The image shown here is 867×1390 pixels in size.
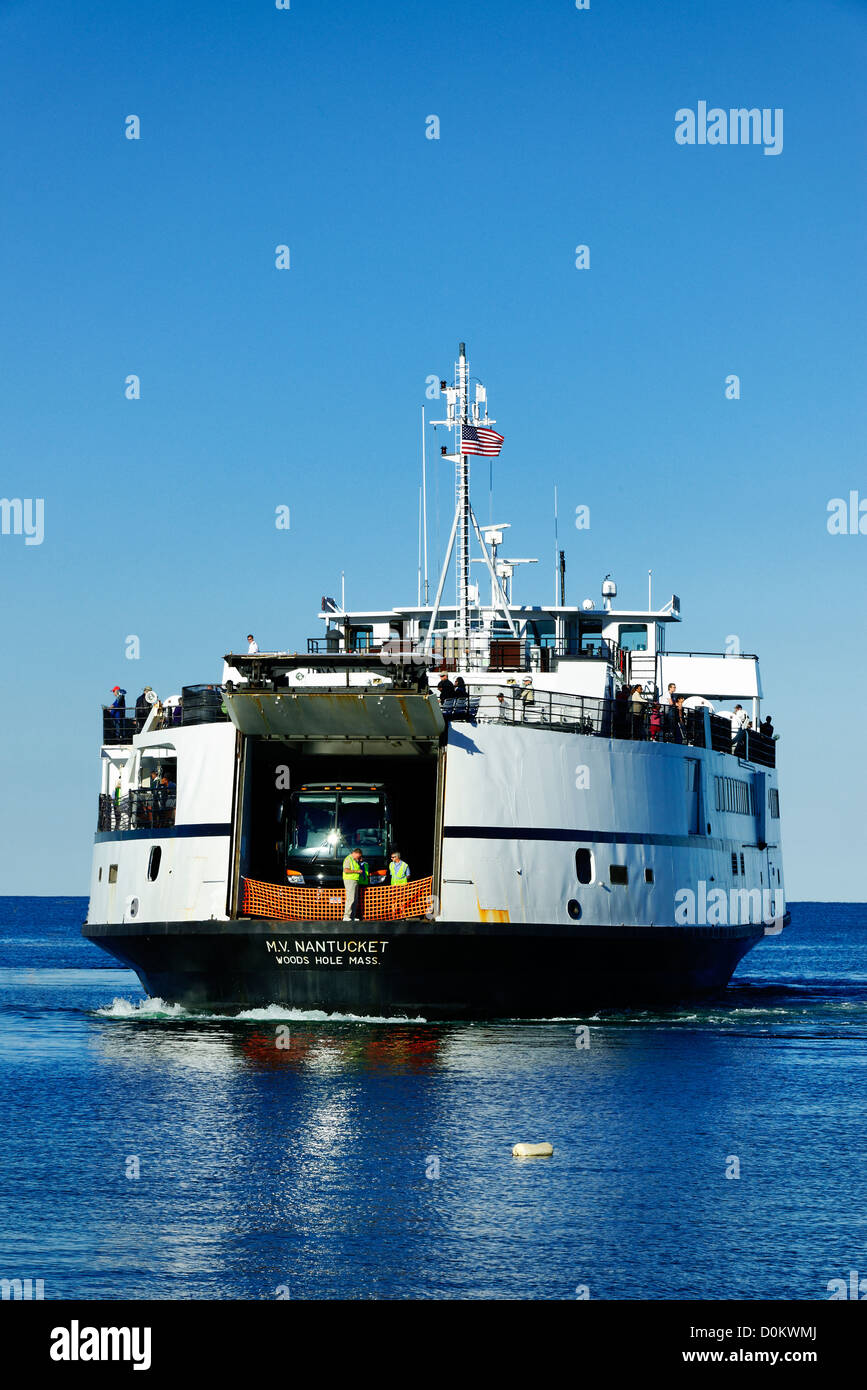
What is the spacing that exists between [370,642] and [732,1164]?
26654 mm

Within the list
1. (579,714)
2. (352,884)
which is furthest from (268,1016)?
(579,714)

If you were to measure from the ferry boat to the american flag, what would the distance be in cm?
504

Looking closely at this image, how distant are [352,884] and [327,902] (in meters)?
0.99

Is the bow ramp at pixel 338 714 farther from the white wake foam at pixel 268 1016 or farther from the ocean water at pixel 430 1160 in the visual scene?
the ocean water at pixel 430 1160

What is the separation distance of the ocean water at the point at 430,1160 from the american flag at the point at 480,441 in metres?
13.7

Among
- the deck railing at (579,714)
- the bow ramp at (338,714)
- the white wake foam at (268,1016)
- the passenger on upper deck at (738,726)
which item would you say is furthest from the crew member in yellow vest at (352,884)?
the passenger on upper deck at (738,726)

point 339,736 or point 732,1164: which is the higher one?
point 339,736

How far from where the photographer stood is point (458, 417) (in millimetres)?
39594

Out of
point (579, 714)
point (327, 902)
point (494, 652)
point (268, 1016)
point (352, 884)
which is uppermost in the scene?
point (494, 652)

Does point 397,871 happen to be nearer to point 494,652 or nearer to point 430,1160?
point 494,652

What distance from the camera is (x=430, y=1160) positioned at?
1803 centimetres

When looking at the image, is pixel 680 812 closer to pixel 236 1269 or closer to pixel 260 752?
pixel 260 752

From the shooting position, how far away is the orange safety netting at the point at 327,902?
30.0 m
